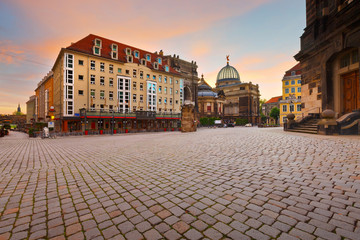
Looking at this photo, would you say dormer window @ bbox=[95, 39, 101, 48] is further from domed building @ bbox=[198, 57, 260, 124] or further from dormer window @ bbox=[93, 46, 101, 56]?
domed building @ bbox=[198, 57, 260, 124]

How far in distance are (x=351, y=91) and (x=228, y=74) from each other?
86684 millimetres

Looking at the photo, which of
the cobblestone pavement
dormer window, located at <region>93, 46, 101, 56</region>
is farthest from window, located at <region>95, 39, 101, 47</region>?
the cobblestone pavement

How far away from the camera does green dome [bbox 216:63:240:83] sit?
94.4 m

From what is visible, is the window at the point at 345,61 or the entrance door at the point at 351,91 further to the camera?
the window at the point at 345,61

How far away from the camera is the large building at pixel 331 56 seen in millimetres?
12680

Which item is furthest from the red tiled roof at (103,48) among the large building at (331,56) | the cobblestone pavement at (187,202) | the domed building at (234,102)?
the cobblestone pavement at (187,202)

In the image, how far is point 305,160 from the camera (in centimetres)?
559

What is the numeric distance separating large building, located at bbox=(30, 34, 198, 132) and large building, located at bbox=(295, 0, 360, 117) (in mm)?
14600

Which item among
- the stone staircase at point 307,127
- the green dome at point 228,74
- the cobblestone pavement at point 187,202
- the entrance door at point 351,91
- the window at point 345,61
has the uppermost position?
the green dome at point 228,74

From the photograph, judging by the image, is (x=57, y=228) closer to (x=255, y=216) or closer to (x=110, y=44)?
(x=255, y=216)

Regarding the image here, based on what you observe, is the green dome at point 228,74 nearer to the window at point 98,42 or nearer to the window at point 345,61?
the window at point 98,42

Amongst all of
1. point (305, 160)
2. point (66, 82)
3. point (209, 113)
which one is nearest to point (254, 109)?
point (209, 113)

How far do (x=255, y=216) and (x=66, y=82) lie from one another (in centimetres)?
3643

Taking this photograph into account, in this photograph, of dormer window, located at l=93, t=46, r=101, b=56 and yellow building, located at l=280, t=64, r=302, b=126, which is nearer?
dormer window, located at l=93, t=46, r=101, b=56
